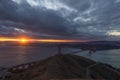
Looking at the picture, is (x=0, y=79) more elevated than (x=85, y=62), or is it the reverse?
(x=85, y=62)

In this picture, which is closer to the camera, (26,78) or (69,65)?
(26,78)

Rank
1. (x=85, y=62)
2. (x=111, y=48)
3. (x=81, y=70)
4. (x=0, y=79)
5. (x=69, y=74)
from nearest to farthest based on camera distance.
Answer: (x=69, y=74)
(x=81, y=70)
(x=0, y=79)
(x=85, y=62)
(x=111, y=48)

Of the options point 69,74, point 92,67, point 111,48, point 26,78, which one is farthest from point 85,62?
point 111,48

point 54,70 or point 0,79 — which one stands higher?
point 54,70

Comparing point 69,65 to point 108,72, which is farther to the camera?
point 108,72

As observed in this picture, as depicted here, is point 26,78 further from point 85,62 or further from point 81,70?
point 85,62

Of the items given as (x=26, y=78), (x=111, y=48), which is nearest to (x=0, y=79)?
(x=26, y=78)

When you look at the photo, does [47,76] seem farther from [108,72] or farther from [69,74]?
[108,72]

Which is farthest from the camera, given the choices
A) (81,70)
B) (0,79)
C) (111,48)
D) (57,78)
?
(111,48)

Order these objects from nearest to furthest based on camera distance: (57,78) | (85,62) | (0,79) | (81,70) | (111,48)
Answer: (57,78), (81,70), (0,79), (85,62), (111,48)
